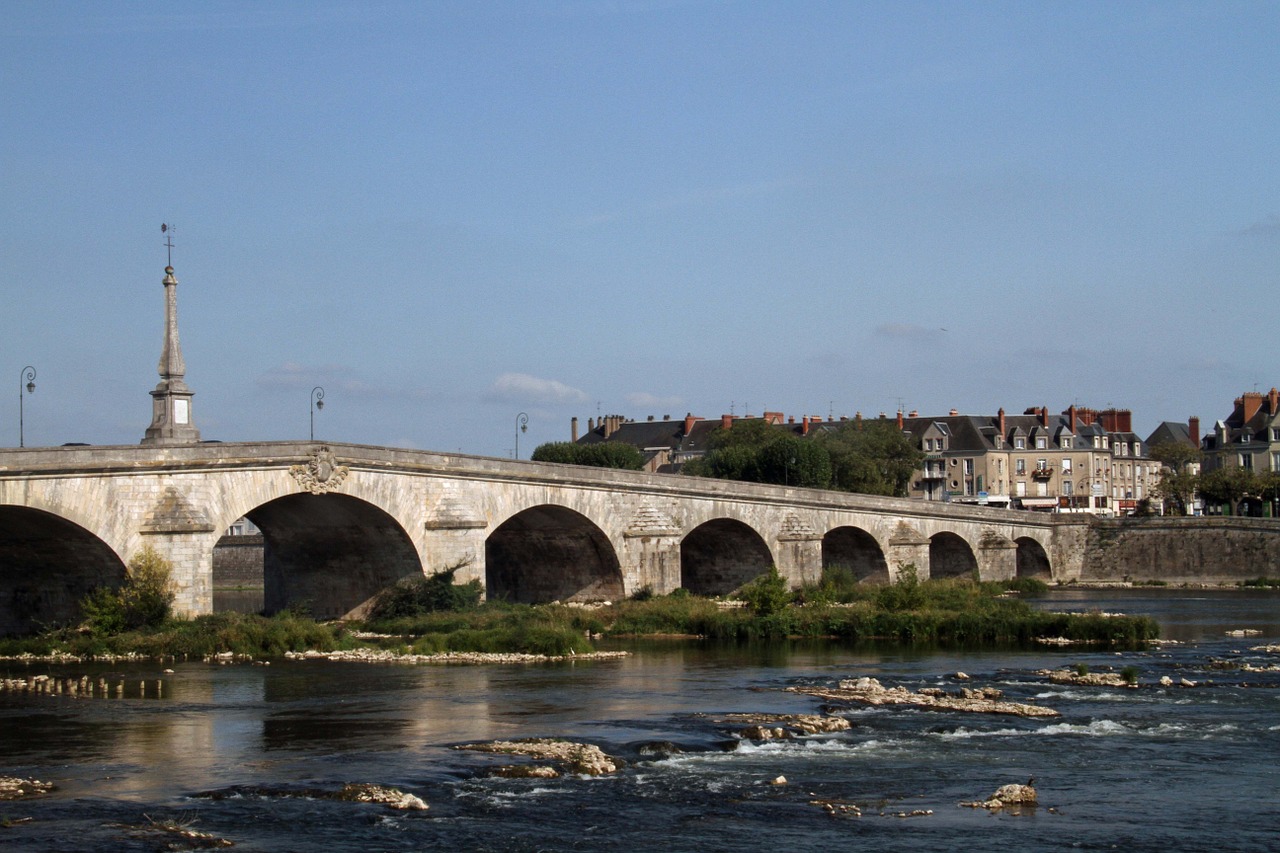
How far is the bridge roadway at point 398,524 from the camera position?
35250 mm

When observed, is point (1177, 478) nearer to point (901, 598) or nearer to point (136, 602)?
point (901, 598)

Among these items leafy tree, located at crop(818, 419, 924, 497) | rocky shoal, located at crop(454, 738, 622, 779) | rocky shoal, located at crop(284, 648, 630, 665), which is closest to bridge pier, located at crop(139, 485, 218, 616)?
rocky shoal, located at crop(284, 648, 630, 665)

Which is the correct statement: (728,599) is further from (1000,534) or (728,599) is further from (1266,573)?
(1266,573)

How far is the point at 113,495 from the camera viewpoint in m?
34.9

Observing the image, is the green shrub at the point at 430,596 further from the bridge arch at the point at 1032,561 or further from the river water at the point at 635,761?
the bridge arch at the point at 1032,561

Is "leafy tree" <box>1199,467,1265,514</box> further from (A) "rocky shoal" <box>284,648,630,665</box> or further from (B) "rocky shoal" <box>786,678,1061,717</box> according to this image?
(B) "rocky shoal" <box>786,678,1061,717</box>

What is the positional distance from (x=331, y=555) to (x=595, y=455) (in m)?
42.2

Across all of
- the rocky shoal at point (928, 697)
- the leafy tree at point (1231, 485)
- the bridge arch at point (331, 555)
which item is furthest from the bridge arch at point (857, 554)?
the rocky shoal at point (928, 697)

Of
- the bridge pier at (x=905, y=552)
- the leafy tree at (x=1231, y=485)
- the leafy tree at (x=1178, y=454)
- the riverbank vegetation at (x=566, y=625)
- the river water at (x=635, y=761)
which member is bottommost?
the river water at (x=635, y=761)

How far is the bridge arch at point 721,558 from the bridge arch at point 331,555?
16.2 metres

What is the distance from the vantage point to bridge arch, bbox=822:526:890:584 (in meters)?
64.9

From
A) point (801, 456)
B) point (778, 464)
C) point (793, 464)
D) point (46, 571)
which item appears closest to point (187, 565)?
point (46, 571)

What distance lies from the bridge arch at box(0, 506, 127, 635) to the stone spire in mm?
3457

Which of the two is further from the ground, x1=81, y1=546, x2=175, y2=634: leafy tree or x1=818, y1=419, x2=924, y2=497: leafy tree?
x1=818, y1=419, x2=924, y2=497: leafy tree
